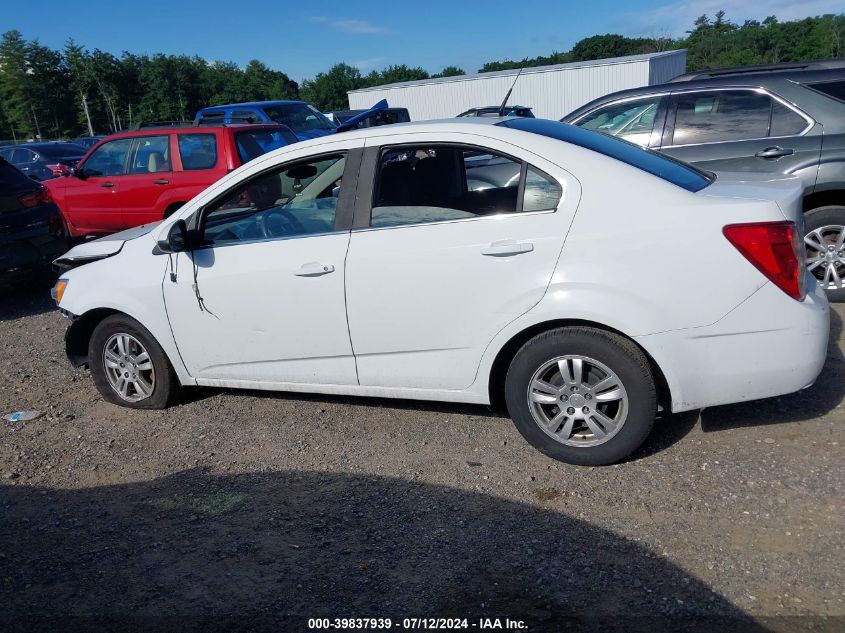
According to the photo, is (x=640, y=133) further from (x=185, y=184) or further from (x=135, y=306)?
(x=185, y=184)

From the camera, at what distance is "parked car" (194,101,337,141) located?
1498 centimetres

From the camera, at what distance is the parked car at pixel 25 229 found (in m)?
7.55

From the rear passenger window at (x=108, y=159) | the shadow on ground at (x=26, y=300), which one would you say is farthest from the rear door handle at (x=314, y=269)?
the rear passenger window at (x=108, y=159)

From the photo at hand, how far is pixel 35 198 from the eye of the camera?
26.1ft

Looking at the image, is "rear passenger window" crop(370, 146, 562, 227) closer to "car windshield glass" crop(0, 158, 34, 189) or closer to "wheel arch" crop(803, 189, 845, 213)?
"wheel arch" crop(803, 189, 845, 213)

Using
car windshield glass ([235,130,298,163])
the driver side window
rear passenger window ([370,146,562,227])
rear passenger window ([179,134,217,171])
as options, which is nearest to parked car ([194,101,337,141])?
car windshield glass ([235,130,298,163])

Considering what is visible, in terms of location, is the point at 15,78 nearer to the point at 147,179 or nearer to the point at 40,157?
the point at 40,157

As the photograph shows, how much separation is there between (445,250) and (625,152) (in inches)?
46.0

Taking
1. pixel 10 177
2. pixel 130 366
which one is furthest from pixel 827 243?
pixel 10 177

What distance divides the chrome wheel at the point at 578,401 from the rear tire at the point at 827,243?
3.26 m

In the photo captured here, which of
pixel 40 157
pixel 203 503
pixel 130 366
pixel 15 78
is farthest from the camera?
pixel 15 78

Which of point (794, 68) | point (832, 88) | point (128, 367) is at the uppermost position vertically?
point (794, 68)

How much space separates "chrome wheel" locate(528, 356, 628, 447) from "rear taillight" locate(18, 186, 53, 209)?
257 inches

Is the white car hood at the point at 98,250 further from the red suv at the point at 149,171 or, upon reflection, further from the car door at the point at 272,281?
the red suv at the point at 149,171
